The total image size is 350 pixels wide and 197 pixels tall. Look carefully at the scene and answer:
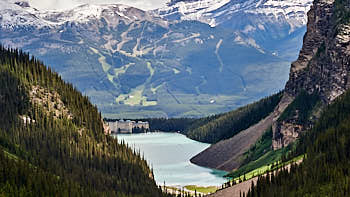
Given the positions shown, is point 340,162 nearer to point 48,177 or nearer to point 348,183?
point 348,183

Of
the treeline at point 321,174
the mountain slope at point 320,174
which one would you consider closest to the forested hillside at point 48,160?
the mountain slope at point 320,174

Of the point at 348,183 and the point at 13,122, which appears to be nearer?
the point at 348,183

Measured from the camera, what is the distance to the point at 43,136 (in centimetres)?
19000

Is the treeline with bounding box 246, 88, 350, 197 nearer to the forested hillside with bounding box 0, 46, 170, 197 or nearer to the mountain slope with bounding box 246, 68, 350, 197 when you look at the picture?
the mountain slope with bounding box 246, 68, 350, 197

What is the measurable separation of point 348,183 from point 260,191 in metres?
28.7

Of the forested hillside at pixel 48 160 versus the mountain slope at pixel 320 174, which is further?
the mountain slope at pixel 320 174

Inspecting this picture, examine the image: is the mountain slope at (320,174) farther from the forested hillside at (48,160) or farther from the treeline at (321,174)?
the forested hillside at (48,160)

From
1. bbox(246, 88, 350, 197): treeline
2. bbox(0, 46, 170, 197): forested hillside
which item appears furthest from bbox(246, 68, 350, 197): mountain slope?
bbox(0, 46, 170, 197): forested hillside

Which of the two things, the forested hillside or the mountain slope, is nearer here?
the forested hillside

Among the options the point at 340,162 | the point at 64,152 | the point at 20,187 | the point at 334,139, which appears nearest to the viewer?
the point at 20,187

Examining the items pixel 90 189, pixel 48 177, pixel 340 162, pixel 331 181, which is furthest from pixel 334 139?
pixel 48 177

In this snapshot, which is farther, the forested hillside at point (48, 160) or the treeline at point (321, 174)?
the treeline at point (321, 174)

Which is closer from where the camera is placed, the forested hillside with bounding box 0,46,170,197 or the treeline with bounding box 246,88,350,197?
the forested hillside with bounding box 0,46,170,197

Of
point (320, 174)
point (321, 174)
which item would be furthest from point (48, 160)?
point (321, 174)
